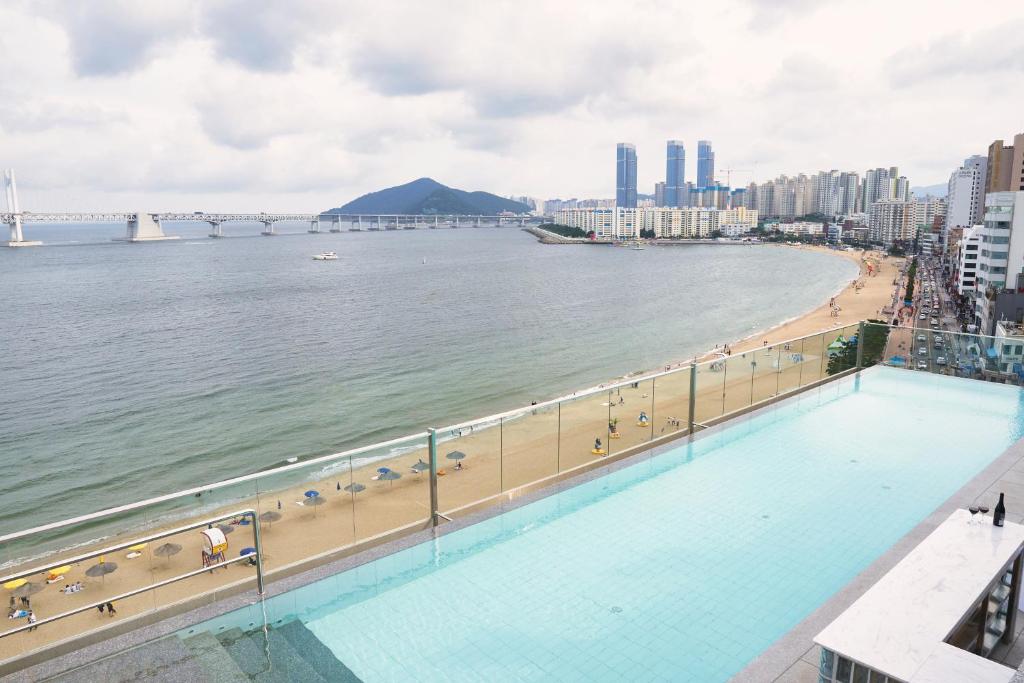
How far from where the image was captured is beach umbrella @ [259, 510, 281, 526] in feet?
17.9

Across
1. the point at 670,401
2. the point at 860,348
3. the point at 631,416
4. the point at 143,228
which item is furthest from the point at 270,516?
the point at 143,228

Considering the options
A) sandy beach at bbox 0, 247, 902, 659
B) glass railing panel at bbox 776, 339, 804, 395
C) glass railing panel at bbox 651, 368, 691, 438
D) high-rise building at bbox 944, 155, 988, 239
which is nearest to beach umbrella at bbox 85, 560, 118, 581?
sandy beach at bbox 0, 247, 902, 659

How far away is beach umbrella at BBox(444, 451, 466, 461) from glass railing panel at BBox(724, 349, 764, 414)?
167 inches

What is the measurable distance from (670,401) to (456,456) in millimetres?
3445

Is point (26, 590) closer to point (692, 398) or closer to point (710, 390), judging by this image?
point (692, 398)

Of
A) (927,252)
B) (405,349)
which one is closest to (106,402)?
(405,349)

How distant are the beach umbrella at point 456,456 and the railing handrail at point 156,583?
1929 millimetres

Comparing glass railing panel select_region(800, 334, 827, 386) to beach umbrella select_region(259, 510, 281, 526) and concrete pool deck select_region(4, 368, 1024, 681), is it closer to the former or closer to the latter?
concrete pool deck select_region(4, 368, 1024, 681)

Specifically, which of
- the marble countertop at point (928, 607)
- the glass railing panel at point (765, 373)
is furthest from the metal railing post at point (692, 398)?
the marble countertop at point (928, 607)

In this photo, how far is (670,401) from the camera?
9039 mm

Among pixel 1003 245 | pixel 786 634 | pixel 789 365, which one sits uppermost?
pixel 1003 245

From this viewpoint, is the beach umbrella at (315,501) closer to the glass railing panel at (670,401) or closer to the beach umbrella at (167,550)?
the beach umbrella at (167,550)

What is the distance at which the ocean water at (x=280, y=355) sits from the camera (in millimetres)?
22422

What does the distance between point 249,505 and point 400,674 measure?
5.60 feet
